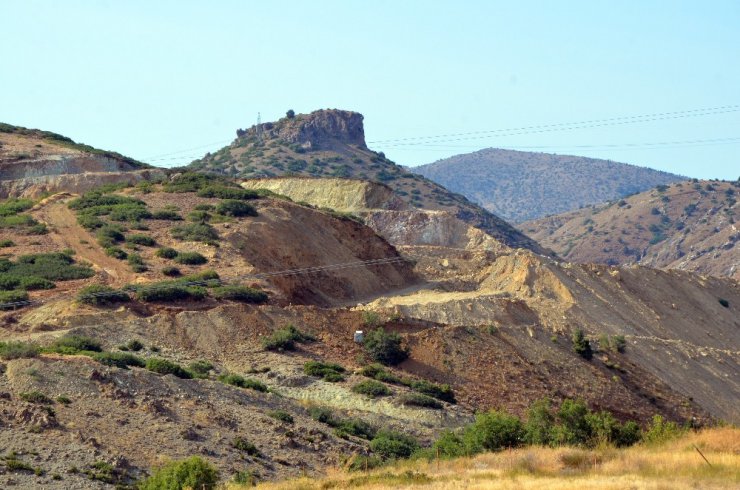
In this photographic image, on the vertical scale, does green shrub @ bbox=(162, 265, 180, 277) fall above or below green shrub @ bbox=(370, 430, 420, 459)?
above

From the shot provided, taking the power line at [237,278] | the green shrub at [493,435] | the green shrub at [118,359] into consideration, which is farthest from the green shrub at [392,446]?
the power line at [237,278]

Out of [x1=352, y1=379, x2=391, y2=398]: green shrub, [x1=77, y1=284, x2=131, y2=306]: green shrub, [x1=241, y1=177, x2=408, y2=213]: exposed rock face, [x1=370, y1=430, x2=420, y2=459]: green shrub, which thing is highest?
[x1=241, y1=177, x2=408, y2=213]: exposed rock face

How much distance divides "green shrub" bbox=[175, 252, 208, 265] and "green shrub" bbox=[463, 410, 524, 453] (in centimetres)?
2634

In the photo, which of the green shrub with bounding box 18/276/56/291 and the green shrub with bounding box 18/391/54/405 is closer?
the green shrub with bounding box 18/391/54/405

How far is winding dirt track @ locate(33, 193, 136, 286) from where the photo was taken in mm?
61109

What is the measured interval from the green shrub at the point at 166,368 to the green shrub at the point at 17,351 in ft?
11.8

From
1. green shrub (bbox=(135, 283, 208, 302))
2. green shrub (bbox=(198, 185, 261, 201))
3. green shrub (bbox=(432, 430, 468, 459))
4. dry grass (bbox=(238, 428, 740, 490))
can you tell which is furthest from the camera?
green shrub (bbox=(198, 185, 261, 201))

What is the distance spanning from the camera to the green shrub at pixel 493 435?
127 feet

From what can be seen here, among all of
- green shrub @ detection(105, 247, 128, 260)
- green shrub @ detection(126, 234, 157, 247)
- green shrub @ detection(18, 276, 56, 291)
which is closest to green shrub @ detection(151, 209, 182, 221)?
green shrub @ detection(126, 234, 157, 247)

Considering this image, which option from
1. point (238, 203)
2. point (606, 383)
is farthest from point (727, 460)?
point (238, 203)

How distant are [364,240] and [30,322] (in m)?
29.7

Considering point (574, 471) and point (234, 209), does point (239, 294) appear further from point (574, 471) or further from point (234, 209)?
point (574, 471)

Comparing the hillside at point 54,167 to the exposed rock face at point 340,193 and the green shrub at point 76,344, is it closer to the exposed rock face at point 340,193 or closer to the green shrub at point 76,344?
the exposed rock face at point 340,193

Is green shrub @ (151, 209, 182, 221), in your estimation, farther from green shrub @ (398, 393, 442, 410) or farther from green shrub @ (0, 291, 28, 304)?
green shrub @ (398, 393, 442, 410)
